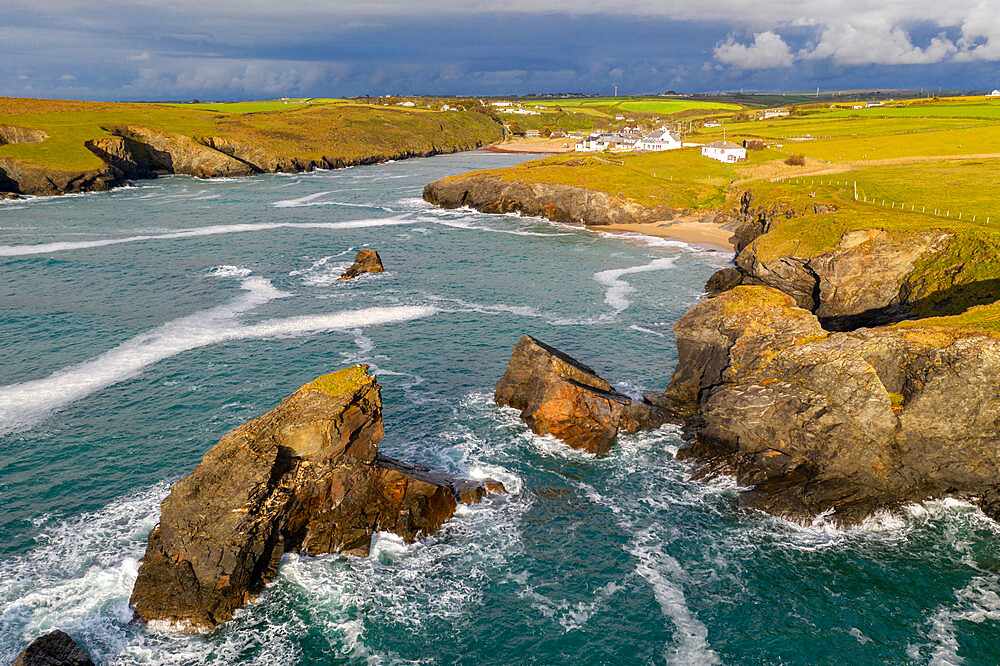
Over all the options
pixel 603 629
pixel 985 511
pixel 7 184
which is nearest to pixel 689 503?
pixel 603 629

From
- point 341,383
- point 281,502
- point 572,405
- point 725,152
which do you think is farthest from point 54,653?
point 725,152

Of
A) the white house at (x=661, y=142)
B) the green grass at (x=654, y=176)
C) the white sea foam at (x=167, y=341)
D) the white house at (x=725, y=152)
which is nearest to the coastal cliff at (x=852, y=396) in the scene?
the white sea foam at (x=167, y=341)

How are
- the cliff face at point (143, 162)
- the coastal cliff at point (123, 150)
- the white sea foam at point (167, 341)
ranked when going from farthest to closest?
the coastal cliff at point (123, 150)
the cliff face at point (143, 162)
the white sea foam at point (167, 341)

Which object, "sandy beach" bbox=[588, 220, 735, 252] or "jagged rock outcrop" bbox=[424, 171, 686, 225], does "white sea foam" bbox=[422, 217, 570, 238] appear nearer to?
"sandy beach" bbox=[588, 220, 735, 252]

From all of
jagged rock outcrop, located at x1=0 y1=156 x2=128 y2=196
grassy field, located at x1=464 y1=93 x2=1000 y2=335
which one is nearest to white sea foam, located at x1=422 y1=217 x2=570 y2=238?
grassy field, located at x1=464 y1=93 x2=1000 y2=335

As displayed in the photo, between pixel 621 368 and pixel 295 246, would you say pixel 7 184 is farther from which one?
pixel 621 368

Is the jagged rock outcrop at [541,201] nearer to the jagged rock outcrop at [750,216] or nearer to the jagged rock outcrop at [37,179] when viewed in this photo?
the jagged rock outcrop at [750,216]
